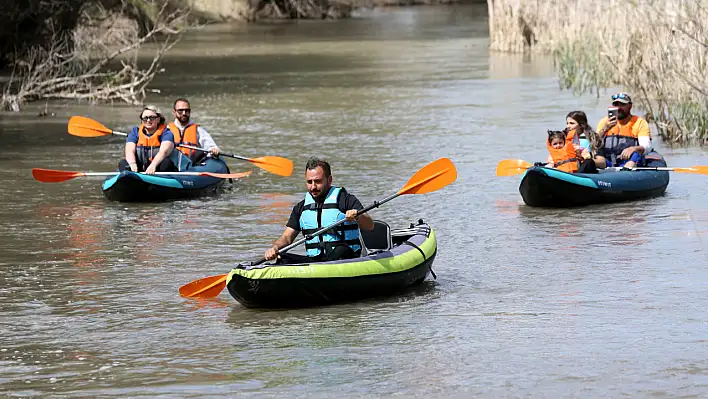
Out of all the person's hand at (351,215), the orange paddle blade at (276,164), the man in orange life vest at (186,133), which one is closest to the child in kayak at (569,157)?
the orange paddle blade at (276,164)

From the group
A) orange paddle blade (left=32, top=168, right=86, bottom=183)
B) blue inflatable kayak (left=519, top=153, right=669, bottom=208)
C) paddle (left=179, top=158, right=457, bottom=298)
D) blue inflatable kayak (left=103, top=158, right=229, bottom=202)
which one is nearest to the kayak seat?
paddle (left=179, top=158, right=457, bottom=298)

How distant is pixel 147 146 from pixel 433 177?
4.37 m

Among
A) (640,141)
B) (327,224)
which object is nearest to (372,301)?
(327,224)

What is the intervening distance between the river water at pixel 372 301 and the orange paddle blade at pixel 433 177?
25.0 inches

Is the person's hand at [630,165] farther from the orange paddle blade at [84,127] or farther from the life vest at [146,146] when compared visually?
the orange paddle blade at [84,127]

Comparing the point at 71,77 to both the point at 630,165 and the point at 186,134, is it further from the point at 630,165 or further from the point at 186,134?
the point at 630,165

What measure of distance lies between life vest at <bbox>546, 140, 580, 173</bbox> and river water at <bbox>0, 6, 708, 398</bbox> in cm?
43

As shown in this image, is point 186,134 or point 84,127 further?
point 84,127

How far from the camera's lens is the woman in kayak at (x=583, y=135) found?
12008 millimetres

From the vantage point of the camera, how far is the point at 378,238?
8.85 m

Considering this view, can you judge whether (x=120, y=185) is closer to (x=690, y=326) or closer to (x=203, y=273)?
(x=203, y=273)

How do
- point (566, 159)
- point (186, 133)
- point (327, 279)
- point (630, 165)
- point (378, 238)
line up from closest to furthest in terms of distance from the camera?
point (327, 279)
point (378, 238)
point (566, 159)
point (630, 165)
point (186, 133)

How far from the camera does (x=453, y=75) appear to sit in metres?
25.8

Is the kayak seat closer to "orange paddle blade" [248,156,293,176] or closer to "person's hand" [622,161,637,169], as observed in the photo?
"person's hand" [622,161,637,169]
